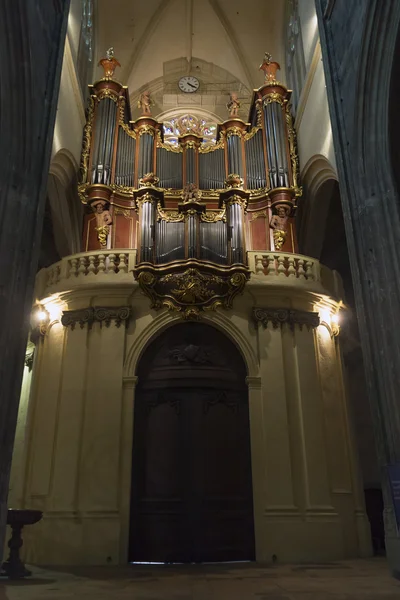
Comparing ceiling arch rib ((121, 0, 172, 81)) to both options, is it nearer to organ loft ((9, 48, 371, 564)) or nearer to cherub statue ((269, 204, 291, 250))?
organ loft ((9, 48, 371, 564))

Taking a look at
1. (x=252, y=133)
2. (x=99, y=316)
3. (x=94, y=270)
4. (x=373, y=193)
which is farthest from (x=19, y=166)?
(x=252, y=133)

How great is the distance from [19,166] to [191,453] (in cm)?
522

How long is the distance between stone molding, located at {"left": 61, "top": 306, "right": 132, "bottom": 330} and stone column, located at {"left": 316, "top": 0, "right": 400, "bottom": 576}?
4230mm

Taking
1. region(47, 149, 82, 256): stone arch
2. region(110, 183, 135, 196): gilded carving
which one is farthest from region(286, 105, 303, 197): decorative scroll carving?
region(47, 149, 82, 256): stone arch

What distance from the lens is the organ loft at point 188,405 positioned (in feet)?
26.2

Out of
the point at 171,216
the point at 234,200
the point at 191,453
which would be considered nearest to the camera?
the point at 191,453

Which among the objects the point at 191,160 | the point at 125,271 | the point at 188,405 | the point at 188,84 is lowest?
the point at 188,405

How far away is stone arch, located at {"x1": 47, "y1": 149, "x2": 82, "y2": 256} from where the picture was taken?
448 inches

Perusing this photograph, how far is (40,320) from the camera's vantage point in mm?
9578

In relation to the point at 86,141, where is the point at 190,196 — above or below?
below

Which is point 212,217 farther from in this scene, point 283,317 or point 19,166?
point 19,166

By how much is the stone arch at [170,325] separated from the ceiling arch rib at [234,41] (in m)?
9.88

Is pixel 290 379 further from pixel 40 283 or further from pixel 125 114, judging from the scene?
pixel 125 114

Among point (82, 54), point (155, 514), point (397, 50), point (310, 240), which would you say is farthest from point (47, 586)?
point (82, 54)
